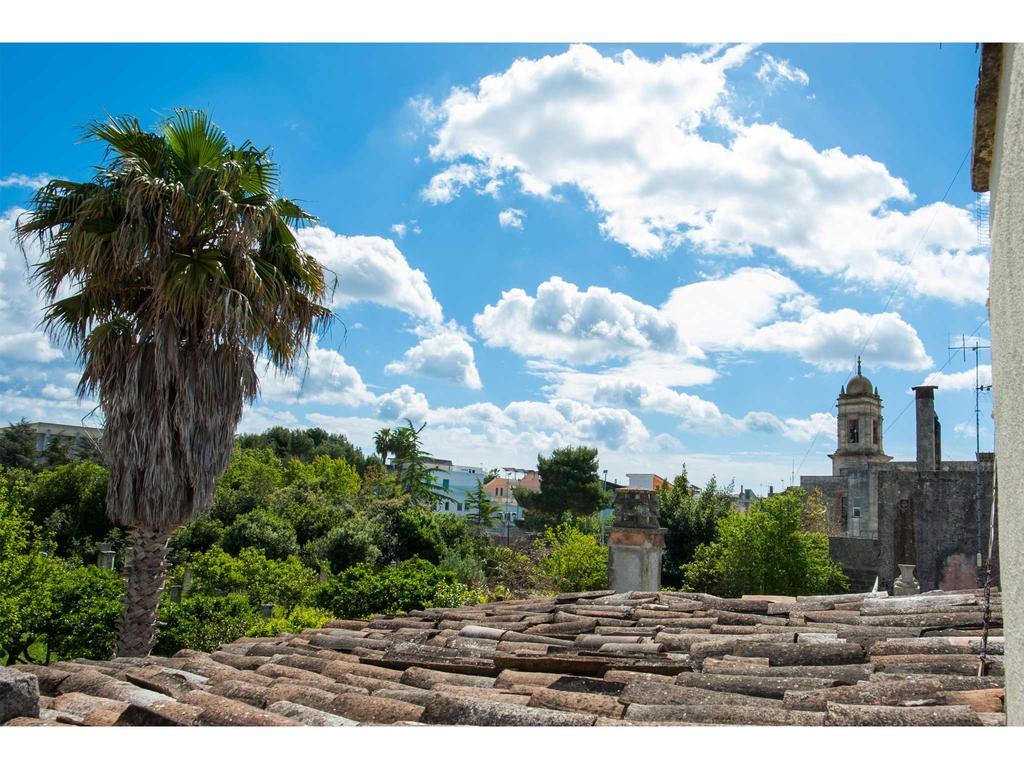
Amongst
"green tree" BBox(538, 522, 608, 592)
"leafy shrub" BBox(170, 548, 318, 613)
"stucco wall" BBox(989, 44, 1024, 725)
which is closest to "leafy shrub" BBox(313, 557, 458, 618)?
"leafy shrub" BBox(170, 548, 318, 613)

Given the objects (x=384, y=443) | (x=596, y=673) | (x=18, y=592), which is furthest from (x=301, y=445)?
(x=596, y=673)

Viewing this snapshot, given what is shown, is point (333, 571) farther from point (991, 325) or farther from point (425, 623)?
point (991, 325)

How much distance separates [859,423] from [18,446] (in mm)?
44653

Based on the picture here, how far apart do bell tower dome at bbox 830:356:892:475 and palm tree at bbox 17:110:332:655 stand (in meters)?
37.3

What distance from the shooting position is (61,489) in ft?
86.3

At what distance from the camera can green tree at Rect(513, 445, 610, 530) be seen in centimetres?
Answer: 4372

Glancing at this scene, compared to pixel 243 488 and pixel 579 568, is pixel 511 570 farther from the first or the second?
pixel 243 488

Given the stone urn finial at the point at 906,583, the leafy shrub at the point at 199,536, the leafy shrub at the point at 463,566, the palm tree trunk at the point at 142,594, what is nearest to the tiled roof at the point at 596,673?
the palm tree trunk at the point at 142,594

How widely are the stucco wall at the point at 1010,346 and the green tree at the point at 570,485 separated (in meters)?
41.2

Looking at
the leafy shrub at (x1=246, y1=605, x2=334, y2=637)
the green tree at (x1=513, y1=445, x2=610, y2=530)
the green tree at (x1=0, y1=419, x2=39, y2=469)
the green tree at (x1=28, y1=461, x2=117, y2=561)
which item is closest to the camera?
the leafy shrub at (x1=246, y1=605, x2=334, y2=637)

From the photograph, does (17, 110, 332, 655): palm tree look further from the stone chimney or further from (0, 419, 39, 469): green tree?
(0, 419, 39, 469): green tree

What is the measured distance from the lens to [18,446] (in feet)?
132

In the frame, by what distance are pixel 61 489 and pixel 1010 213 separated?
29683 mm

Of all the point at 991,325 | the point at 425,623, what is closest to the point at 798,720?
the point at 991,325
